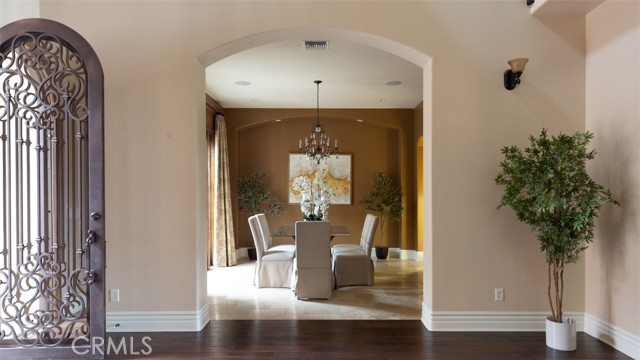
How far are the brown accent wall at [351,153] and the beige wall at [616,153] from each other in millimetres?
4471

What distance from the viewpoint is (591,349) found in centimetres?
323

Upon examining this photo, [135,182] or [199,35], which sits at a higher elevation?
[199,35]

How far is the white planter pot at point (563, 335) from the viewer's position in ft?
10.4

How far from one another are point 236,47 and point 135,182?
154cm

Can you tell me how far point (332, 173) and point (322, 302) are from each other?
380 centimetres

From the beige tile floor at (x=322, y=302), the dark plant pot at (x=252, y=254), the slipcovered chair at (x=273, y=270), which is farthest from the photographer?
the dark plant pot at (x=252, y=254)

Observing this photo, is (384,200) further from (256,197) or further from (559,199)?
(559,199)

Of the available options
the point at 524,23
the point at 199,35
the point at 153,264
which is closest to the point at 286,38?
the point at 199,35

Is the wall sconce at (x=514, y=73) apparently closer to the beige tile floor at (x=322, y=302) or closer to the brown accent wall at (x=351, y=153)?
the beige tile floor at (x=322, y=302)

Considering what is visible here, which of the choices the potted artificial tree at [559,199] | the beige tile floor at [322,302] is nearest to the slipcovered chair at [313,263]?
the beige tile floor at [322,302]

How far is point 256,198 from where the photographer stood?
7.78 metres

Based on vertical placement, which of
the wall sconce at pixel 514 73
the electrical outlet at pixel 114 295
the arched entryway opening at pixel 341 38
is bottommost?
the electrical outlet at pixel 114 295

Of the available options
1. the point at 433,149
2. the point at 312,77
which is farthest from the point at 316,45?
the point at 433,149

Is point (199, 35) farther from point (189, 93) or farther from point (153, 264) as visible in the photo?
point (153, 264)
